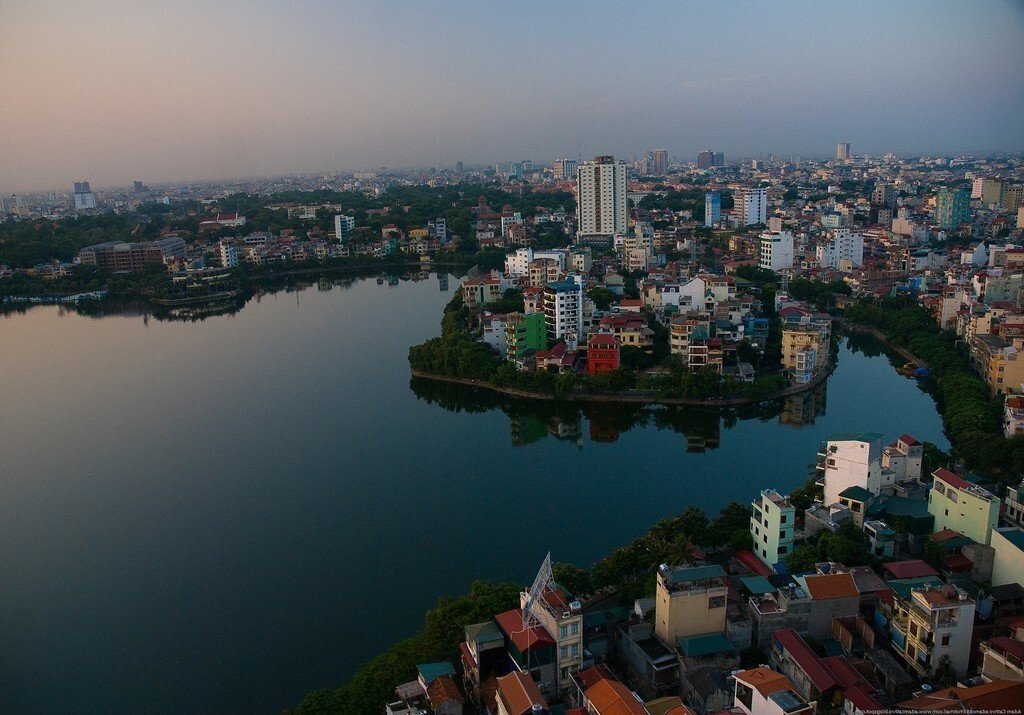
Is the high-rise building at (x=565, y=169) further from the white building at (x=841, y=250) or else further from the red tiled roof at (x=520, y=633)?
the red tiled roof at (x=520, y=633)

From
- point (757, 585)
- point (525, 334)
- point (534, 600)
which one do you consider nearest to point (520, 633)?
point (534, 600)

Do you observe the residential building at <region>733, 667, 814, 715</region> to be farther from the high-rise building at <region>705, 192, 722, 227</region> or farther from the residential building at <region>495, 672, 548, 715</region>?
the high-rise building at <region>705, 192, 722, 227</region>

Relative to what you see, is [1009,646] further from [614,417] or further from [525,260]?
[525,260]

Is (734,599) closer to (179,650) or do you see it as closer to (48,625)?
(179,650)

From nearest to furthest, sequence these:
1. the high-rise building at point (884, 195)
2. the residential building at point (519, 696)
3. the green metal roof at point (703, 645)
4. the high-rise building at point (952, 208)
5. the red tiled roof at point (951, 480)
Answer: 1. the residential building at point (519, 696)
2. the green metal roof at point (703, 645)
3. the red tiled roof at point (951, 480)
4. the high-rise building at point (952, 208)
5. the high-rise building at point (884, 195)

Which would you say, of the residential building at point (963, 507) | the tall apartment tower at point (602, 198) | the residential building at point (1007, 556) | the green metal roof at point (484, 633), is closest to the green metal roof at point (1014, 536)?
the residential building at point (1007, 556)
